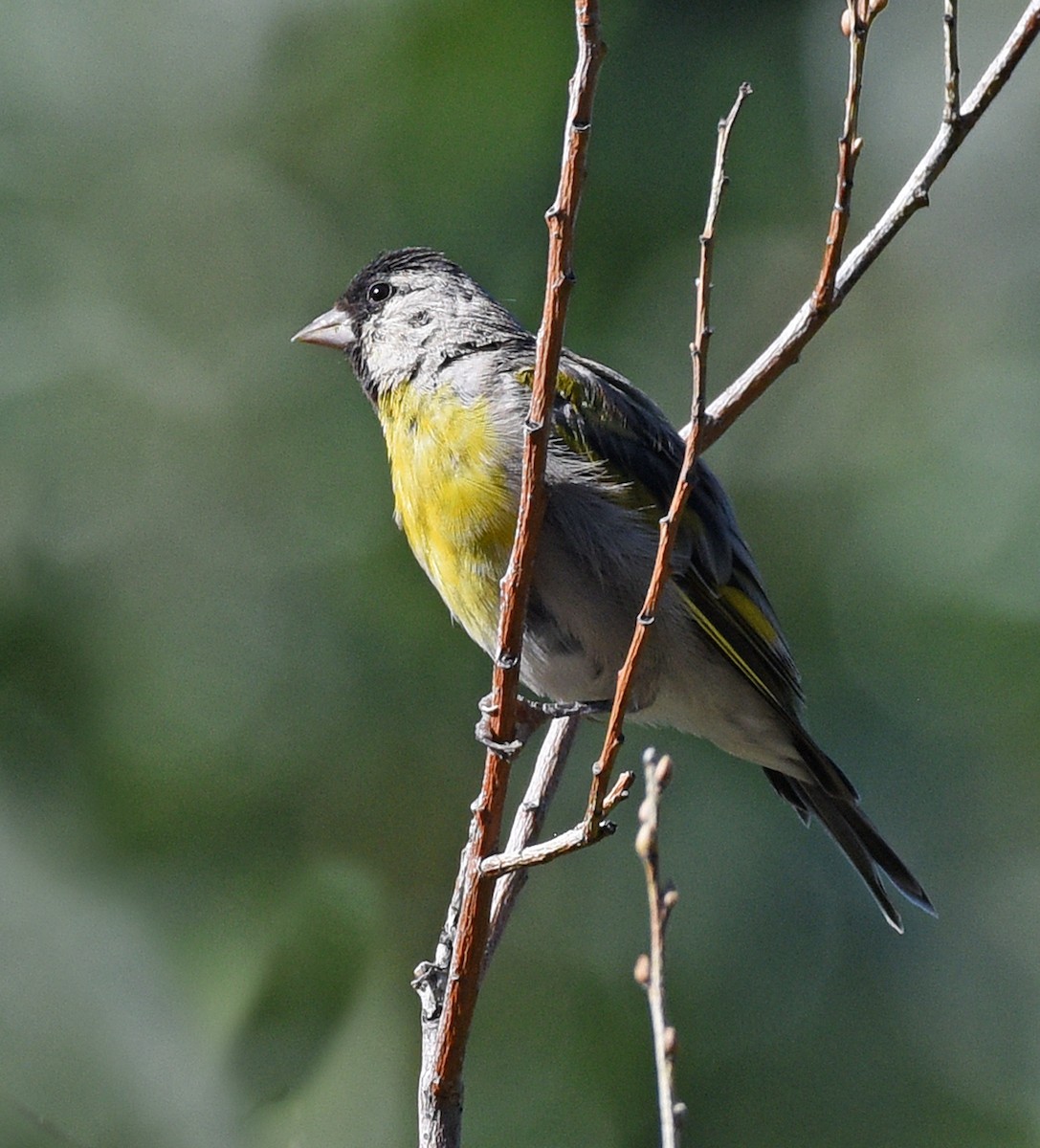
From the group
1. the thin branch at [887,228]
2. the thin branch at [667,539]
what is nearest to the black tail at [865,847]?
the thin branch at [887,228]

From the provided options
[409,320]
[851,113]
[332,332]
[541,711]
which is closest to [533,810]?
[541,711]

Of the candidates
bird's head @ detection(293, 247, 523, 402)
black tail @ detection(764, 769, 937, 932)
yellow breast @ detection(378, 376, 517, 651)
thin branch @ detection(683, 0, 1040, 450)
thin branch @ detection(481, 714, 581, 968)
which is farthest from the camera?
bird's head @ detection(293, 247, 523, 402)

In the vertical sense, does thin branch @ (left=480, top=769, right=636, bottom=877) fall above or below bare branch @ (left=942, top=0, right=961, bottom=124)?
below

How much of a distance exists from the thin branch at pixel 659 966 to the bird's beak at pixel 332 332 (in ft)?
7.16

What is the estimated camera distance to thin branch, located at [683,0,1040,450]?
2842 mm

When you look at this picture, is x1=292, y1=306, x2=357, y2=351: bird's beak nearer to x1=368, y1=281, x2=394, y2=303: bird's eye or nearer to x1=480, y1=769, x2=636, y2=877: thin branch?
x1=368, y1=281, x2=394, y2=303: bird's eye

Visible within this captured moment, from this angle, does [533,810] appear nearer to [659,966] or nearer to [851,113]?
[659,966]

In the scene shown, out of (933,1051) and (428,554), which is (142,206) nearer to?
(428,554)

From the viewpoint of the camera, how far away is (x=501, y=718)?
107 inches

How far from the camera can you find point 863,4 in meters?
2.78

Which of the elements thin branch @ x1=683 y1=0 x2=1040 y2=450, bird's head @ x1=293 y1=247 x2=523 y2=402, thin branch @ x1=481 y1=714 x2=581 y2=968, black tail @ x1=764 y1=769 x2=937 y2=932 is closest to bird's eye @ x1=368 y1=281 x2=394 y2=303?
bird's head @ x1=293 y1=247 x2=523 y2=402

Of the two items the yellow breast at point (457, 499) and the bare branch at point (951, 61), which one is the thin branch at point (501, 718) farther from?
the yellow breast at point (457, 499)

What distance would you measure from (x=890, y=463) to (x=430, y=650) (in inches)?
81.0

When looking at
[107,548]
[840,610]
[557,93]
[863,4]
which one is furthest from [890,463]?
[863,4]
